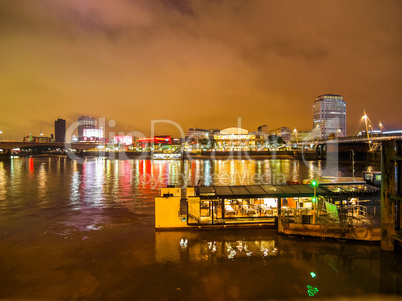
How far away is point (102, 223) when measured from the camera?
16109mm

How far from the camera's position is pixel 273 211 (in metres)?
14.4

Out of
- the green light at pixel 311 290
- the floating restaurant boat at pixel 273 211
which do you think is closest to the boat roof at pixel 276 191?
the floating restaurant boat at pixel 273 211

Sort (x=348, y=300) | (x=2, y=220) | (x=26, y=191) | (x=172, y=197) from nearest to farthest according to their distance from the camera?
(x=348, y=300)
(x=172, y=197)
(x=2, y=220)
(x=26, y=191)

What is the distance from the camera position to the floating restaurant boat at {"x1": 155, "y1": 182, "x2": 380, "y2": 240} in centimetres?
1252

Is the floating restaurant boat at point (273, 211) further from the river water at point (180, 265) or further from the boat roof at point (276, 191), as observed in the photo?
the river water at point (180, 265)

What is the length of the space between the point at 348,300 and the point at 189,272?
4.97 metres

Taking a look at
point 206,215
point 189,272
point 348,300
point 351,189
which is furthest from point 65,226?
point 351,189

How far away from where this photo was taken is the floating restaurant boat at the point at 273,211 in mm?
12523

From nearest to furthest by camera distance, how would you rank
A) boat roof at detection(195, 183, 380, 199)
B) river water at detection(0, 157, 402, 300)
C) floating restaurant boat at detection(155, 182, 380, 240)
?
river water at detection(0, 157, 402, 300), floating restaurant boat at detection(155, 182, 380, 240), boat roof at detection(195, 183, 380, 199)

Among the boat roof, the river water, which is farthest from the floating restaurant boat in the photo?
the river water

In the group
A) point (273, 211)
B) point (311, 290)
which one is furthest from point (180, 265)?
point (273, 211)

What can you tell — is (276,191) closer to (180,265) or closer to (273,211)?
(273,211)

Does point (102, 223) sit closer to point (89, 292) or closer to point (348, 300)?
point (89, 292)

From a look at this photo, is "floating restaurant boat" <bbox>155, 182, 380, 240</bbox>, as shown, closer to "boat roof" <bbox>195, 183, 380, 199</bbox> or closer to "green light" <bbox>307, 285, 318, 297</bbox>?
"boat roof" <bbox>195, 183, 380, 199</bbox>
